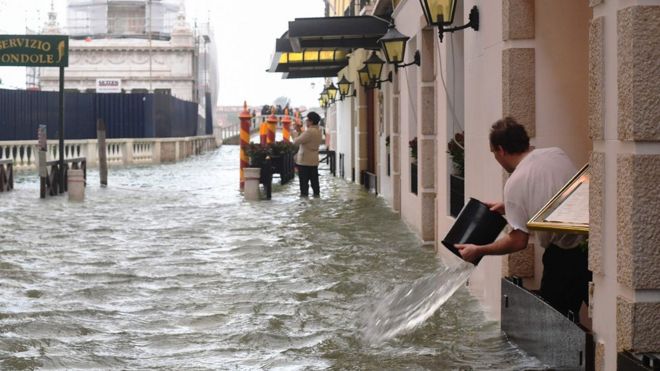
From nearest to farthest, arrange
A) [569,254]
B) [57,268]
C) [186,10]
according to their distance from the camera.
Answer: [569,254], [57,268], [186,10]

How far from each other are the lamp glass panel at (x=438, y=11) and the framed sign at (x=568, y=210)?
429 cm

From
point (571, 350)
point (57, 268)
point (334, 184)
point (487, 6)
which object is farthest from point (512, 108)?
point (334, 184)

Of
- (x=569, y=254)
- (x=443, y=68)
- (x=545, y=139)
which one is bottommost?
(x=569, y=254)

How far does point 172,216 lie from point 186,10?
83720 mm

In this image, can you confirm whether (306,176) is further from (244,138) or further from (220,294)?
(220,294)

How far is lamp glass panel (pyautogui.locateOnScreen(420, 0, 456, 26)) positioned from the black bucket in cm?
369

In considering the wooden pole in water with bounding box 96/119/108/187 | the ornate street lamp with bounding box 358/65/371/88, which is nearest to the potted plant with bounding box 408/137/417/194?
the ornate street lamp with bounding box 358/65/371/88

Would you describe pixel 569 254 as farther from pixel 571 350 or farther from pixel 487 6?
pixel 487 6

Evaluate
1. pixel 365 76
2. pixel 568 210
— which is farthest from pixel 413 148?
pixel 568 210

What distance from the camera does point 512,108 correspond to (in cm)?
746

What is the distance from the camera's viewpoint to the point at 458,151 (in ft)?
35.4

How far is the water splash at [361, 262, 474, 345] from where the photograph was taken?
24.5ft

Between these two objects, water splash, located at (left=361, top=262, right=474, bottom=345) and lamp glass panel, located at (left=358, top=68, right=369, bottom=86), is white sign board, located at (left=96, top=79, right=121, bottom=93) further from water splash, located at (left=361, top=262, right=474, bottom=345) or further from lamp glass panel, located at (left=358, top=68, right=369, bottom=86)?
water splash, located at (left=361, top=262, right=474, bottom=345)

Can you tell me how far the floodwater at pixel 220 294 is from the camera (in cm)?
692
